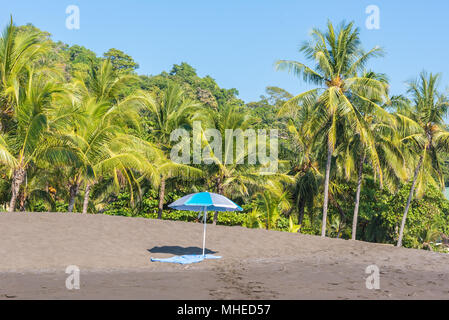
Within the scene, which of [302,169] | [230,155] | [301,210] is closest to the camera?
[230,155]

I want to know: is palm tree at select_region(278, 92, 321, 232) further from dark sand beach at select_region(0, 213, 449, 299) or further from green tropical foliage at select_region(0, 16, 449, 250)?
dark sand beach at select_region(0, 213, 449, 299)

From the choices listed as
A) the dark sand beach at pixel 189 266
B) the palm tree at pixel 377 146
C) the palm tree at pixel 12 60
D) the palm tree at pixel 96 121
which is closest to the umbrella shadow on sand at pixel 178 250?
the dark sand beach at pixel 189 266

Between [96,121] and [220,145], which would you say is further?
[220,145]

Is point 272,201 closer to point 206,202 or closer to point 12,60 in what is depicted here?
point 206,202

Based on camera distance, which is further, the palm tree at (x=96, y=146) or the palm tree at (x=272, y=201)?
the palm tree at (x=272, y=201)

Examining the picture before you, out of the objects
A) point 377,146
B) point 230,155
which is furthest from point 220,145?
point 377,146

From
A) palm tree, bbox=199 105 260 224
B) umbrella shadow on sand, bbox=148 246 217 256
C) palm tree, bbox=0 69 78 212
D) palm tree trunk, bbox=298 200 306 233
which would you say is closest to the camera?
umbrella shadow on sand, bbox=148 246 217 256

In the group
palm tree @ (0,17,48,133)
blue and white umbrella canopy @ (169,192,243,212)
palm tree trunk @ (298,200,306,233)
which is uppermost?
palm tree @ (0,17,48,133)

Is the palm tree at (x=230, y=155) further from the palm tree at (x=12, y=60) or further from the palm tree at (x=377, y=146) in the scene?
the palm tree at (x=12, y=60)

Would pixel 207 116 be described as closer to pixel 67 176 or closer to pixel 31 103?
pixel 67 176

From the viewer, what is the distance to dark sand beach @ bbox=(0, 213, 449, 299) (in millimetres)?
8914

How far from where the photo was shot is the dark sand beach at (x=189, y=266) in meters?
8.91

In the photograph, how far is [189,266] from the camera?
474 inches

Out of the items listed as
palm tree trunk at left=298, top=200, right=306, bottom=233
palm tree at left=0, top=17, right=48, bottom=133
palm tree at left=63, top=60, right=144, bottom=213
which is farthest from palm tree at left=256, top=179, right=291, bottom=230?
palm tree at left=0, top=17, right=48, bottom=133
